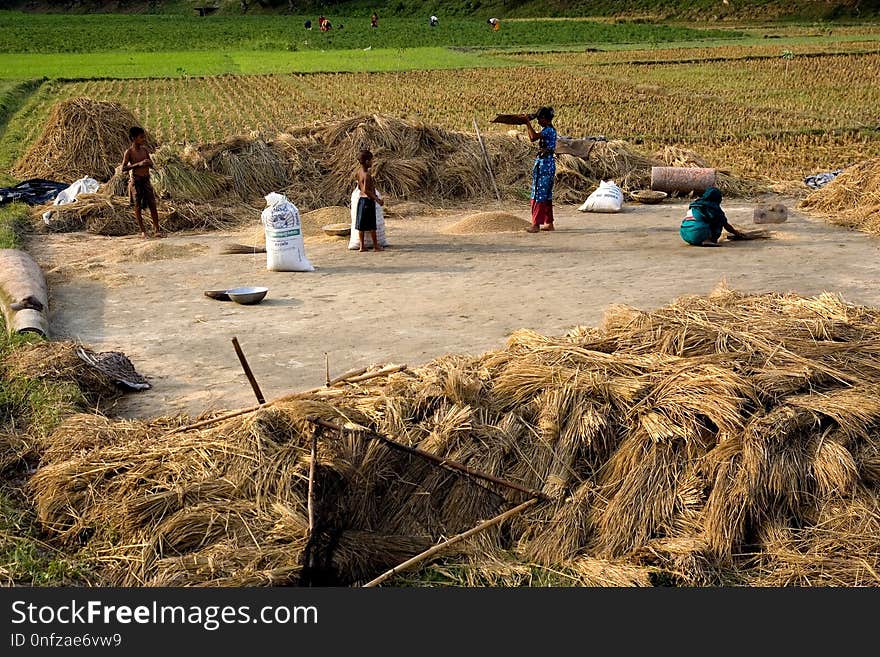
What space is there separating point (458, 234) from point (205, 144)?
4392 millimetres

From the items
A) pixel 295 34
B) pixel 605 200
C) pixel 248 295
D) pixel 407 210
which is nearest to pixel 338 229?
pixel 407 210

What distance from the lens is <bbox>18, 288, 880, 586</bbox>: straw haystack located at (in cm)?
476

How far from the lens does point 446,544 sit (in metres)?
4.65

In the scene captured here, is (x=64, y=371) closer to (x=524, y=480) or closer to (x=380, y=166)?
(x=524, y=480)

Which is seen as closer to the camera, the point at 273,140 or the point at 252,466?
the point at 252,466

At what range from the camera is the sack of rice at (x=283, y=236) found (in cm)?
1010

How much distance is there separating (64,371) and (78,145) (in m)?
9.66

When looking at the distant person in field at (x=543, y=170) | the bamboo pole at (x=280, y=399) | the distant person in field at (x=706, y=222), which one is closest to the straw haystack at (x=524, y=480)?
the bamboo pole at (x=280, y=399)

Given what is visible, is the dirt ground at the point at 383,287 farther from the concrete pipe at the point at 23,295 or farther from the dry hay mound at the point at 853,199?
the dry hay mound at the point at 853,199

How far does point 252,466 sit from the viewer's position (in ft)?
16.7

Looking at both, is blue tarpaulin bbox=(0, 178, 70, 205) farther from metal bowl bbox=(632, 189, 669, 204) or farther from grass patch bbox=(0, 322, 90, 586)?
metal bowl bbox=(632, 189, 669, 204)

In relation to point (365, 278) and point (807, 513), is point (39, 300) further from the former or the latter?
point (807, 513)

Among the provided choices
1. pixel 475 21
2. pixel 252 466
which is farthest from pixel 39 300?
pixel 475 21

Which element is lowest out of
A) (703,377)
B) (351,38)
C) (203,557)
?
(203,557)
